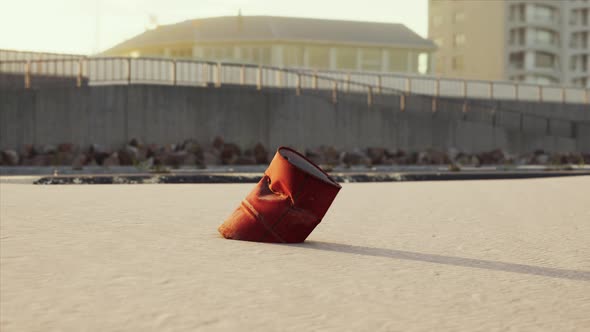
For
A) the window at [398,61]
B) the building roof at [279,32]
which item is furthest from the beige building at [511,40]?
the window at [398,61]

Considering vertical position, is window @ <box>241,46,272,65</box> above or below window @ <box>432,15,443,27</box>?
below

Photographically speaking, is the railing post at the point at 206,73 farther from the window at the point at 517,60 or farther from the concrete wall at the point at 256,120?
the window at the point at 517,60

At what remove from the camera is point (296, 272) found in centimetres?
761

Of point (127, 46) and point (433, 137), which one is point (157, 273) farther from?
point (127, 46)

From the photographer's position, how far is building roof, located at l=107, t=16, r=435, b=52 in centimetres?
6562

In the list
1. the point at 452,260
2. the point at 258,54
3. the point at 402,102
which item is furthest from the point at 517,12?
the point at 452,260

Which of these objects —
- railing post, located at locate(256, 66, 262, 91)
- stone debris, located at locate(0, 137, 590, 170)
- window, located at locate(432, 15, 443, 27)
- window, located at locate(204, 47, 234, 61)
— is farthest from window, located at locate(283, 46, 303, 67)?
railing post, located at locate(256, 66, 262, 91)

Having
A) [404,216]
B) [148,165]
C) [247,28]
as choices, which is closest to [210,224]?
[404,216]

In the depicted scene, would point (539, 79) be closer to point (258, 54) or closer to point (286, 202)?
point (258, 54)

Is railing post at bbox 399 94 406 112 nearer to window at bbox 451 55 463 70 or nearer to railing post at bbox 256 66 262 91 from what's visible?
railing post at bbox 256 66 262 91

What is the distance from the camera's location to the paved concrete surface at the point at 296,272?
225 inches

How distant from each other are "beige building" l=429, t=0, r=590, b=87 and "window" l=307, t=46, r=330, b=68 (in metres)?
20.2

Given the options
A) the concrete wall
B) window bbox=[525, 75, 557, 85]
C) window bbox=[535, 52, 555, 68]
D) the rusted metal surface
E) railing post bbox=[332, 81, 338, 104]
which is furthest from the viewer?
window bbox=[535, 52, 555, 68]

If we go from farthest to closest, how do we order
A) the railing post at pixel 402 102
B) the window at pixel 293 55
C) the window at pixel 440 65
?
the window at pixel 440 65 → the window at pixel 293 55 → the railing post at pixel 402 102
